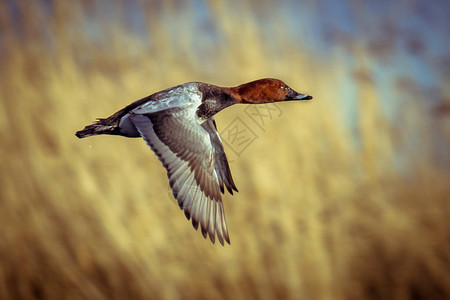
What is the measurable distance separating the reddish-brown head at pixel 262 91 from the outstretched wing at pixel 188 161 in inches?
6.8

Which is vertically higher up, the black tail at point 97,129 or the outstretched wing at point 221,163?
the black tail at point 97,129

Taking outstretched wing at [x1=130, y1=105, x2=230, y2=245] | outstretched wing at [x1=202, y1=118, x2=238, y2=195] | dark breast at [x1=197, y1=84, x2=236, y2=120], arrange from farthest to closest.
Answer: outstretched wing at [x1=202, y1=118, x2=238, y2=195] → dark breast at [x1=197, y1=84, x2=236, y2=120] → outstretched wing at [x1=130, y1=105, x2=230, y2=245]

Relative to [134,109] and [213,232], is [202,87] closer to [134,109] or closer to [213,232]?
[134,109]

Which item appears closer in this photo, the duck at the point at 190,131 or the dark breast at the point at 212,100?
the duck at the point at 190,131

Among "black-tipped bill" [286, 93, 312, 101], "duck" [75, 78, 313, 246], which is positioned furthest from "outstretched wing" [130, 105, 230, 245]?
"black-tipped bill" [286, 93, 312, 101]

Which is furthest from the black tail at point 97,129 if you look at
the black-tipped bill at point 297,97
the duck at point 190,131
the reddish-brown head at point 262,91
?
the black-tipped bill at point 297,97

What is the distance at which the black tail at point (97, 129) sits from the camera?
1.09 meters

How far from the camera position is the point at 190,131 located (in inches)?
41.6

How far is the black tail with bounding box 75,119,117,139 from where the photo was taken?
3.57 ft

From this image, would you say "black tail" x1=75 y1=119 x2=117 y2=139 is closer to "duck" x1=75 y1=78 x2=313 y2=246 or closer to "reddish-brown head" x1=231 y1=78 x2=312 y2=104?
"duck" x1=75 y1=78 x2=313 y2=246

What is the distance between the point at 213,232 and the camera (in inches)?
39.4

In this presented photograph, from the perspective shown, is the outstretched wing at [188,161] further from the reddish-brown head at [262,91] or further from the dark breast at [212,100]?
the reddish-brown head at [262,91]

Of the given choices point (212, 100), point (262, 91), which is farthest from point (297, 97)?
point (212, 100)

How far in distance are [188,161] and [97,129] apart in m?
0.27
